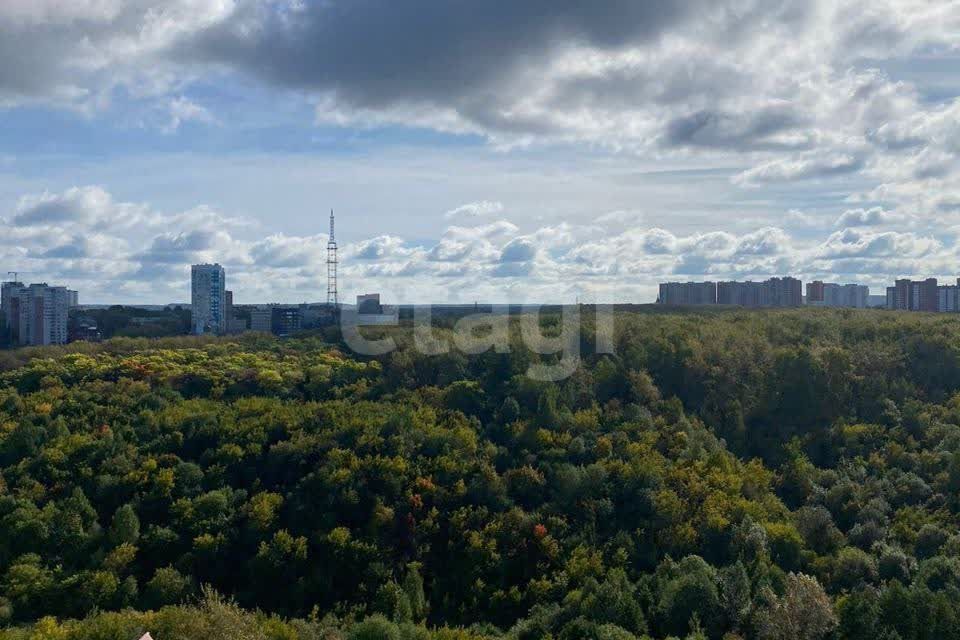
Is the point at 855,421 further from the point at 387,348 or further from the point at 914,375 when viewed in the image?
the point at 387,348

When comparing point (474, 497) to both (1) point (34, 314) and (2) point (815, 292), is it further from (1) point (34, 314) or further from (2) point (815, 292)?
(2) point (815, 292)

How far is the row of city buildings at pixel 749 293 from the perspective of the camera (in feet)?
282

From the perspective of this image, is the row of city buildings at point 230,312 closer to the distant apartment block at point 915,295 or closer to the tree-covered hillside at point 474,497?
the tree-covered hillside at point 474,497

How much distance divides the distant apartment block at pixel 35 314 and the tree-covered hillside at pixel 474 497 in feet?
69.5

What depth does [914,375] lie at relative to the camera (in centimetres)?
4744

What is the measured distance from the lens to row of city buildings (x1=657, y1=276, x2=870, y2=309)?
85938mm

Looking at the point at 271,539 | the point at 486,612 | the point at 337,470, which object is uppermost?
the point at 337,470

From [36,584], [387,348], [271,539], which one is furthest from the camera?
[387,348]

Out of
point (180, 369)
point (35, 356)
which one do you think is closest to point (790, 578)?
point (180, 369)

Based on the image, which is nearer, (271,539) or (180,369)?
(271,539)

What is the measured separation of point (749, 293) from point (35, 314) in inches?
2585

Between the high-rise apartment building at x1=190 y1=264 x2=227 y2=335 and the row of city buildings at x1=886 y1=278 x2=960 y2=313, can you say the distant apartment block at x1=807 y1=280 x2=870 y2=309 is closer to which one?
the row of city buildings at x1=886 y1=278 x2=960 y2=313

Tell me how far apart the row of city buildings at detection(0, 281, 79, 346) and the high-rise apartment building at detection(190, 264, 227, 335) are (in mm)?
10157

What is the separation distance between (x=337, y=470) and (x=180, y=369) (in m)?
15.2
